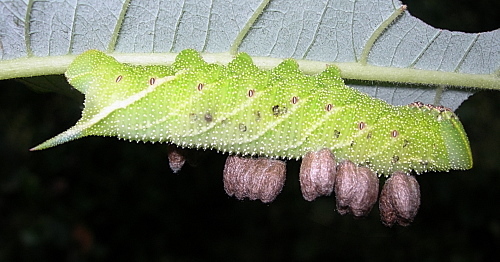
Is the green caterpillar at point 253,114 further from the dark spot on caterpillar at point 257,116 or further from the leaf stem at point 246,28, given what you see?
the leaf stem at point 246,28

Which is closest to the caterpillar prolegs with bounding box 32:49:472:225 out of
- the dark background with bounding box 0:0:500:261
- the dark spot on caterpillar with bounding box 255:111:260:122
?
the dark spot on caterpillar with bounding box 255:111:260:122

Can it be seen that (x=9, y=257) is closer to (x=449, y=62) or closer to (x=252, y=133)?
(x=252, y=133)

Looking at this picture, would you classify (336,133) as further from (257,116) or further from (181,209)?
(181,209)

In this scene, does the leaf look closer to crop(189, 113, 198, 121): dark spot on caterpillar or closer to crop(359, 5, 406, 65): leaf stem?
crop(359, 5, 406, 65): leaf stem

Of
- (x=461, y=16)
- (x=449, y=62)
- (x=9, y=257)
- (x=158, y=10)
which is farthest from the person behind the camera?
(x=461, y=16)

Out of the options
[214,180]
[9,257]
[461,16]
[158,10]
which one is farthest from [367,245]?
[158,10]

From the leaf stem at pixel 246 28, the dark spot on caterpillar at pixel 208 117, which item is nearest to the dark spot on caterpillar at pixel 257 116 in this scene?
the dark spot on caterpillar at pixel 208 117

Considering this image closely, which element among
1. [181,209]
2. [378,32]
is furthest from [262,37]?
[181,209]

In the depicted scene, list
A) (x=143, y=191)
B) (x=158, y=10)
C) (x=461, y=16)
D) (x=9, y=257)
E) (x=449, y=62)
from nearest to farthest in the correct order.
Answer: (x=158, y=10) < (x=449, y=62) < (x=9, y=257) < (x=143, y=191) < (x=461, y=16)
